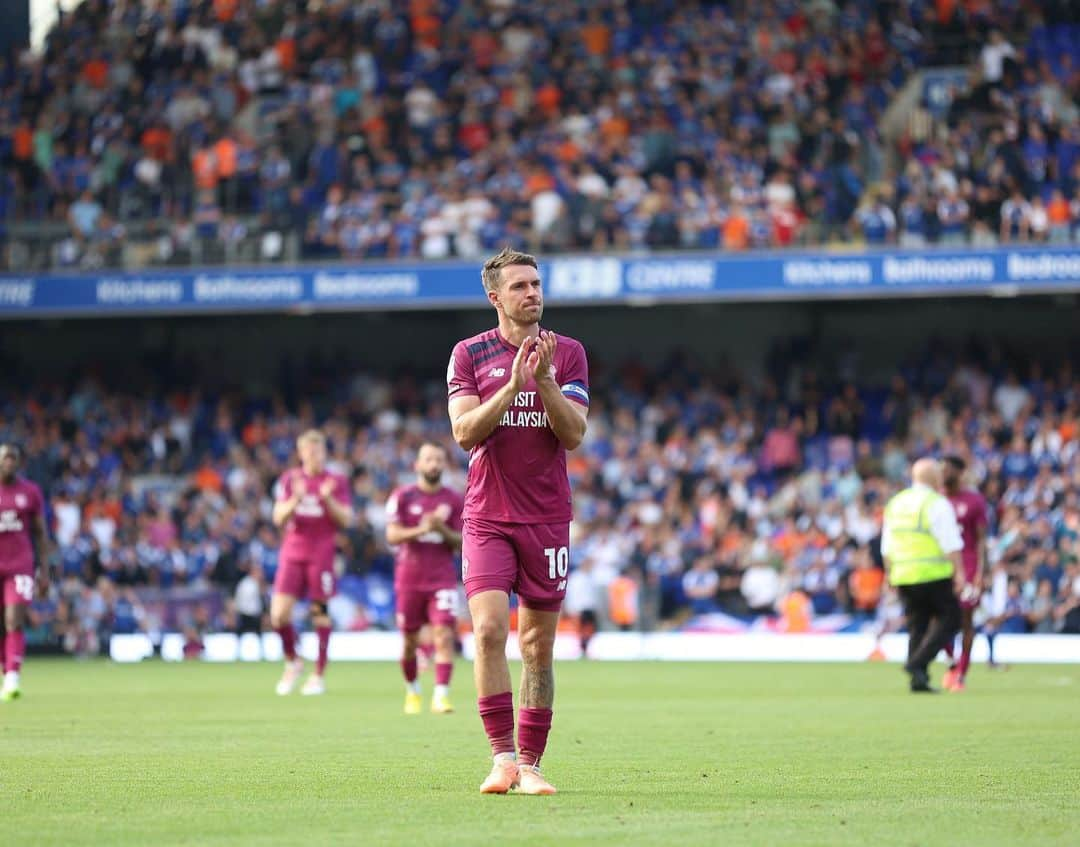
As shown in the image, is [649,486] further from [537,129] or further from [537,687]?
[537,687]

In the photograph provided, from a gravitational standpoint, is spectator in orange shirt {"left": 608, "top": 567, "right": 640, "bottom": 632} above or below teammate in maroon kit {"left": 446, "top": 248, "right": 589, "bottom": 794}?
below

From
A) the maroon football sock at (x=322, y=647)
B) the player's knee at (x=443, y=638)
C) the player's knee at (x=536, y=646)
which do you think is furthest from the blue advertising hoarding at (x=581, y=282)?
the player's knee at (x=536, y=646)

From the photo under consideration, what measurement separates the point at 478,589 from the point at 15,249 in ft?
96.9

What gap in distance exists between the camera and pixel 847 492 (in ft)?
105

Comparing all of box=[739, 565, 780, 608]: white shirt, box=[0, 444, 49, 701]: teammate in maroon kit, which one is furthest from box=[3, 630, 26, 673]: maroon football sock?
box=[739, 565, 780, 608]: white shirt

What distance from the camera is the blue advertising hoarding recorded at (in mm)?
31797

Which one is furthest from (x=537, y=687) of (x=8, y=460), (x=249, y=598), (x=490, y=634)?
(x=249, y=598)

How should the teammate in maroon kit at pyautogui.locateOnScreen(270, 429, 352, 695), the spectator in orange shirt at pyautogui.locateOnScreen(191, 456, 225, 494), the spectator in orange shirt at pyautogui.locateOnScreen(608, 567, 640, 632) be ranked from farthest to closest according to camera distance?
the spectator in orange shirt at pyautogui.locateOnScreen(191, 456, 225, 494) → the spectator in orange shirt at pyautogui.locateOnScreen(608, 567, 640, 632) → the teammate in maroon kit at pyautogui.locateOnScreen(270, 429, 352, 695)

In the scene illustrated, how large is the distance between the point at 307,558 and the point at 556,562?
11334 mm

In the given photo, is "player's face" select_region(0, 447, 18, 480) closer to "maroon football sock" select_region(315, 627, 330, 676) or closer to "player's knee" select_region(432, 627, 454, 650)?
"maroon football sock" select_region(315, 627, 330, 676)

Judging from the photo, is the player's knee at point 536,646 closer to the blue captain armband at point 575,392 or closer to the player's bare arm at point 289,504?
the blue captain armband at point 575,392

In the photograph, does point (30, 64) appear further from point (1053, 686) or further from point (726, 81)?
point (1053, 686)

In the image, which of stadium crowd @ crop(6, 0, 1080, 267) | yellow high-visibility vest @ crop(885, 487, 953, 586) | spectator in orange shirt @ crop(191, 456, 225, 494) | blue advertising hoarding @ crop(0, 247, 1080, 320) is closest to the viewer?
yellow high-visibility vest @ crop(885, 487, 953, 586)

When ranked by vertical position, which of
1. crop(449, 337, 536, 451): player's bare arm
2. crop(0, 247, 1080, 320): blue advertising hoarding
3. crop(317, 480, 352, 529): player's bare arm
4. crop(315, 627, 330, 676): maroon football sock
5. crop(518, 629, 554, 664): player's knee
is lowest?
crop(315, 627, 330, 676): maroon football sock
